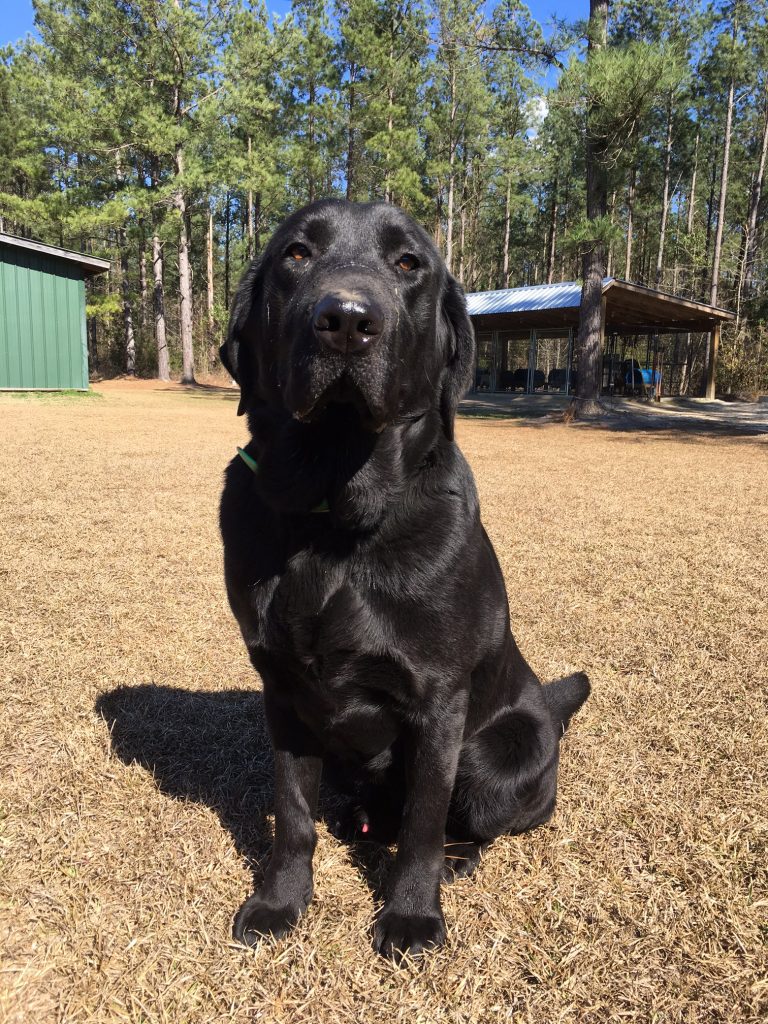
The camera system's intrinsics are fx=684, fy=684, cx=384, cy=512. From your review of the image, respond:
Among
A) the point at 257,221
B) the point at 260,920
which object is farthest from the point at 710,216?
the point at 260,920

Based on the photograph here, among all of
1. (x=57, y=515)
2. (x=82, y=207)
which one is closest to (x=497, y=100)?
(x=82, y=207)

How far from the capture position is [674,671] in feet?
9.64

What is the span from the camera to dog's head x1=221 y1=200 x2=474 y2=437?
1425 millimetres

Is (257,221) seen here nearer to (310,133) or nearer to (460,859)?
(310,133)

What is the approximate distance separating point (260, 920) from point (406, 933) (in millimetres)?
327

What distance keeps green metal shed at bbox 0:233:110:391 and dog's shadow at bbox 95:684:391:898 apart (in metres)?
16.4

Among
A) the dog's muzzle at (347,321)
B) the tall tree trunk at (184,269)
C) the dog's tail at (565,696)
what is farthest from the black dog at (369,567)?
the tall tree trunk at (184,269)

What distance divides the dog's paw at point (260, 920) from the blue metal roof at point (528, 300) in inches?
778

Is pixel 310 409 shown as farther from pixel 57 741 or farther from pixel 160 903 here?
pixel 57 741

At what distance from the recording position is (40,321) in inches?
657

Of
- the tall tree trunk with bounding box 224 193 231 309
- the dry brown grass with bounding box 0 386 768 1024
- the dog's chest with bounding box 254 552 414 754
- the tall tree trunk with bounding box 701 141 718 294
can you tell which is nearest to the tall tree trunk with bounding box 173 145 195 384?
the tall tree trunk with bounding box 224 193 231 309

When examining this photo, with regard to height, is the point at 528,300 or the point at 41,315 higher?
the point at 528,300

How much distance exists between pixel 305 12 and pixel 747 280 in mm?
21450

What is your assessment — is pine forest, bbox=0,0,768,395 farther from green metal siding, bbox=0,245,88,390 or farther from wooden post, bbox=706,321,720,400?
green metal siding, bbox=0,245,88,390
